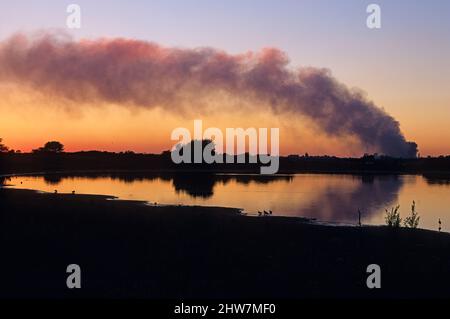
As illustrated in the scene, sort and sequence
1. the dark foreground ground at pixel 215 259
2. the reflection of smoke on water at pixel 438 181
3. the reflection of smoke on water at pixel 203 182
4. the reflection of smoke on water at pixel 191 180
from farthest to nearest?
1. the reflection of smoke on water at pixel 438 181
2. the reflection of smoke on water at pixel 191 180
3. the reflection of smoke on water at pixel 203 182
4. the dark foreground ground at pixel 215 259

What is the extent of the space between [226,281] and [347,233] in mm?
12662

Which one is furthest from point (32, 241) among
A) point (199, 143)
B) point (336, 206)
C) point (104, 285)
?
point (199, 143)

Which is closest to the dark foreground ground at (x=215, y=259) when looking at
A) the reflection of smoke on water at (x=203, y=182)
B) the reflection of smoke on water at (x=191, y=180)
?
the reflection of smoke on water at (x=203, y=182)

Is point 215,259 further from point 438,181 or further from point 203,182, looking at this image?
point 438,181

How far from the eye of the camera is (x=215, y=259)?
738 inches

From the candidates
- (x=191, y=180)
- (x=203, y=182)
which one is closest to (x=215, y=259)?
(x=203, y=182)

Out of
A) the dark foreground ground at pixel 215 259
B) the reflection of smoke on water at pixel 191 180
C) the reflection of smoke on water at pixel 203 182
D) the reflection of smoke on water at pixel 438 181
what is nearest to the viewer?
the dark foreground ground at pixel 215 259

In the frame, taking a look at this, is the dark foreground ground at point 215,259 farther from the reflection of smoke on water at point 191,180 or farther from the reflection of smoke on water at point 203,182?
the reflection of smoke on water at point 191,180

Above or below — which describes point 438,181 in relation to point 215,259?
above

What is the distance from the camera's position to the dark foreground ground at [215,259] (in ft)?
49.4

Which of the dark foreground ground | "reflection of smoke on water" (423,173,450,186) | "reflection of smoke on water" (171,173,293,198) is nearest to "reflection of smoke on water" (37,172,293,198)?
"reflection of smoke on water" (171,173,293,198)

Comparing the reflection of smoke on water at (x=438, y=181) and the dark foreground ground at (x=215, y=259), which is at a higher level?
the reflection of smoke on water at (x=438, y=181)
